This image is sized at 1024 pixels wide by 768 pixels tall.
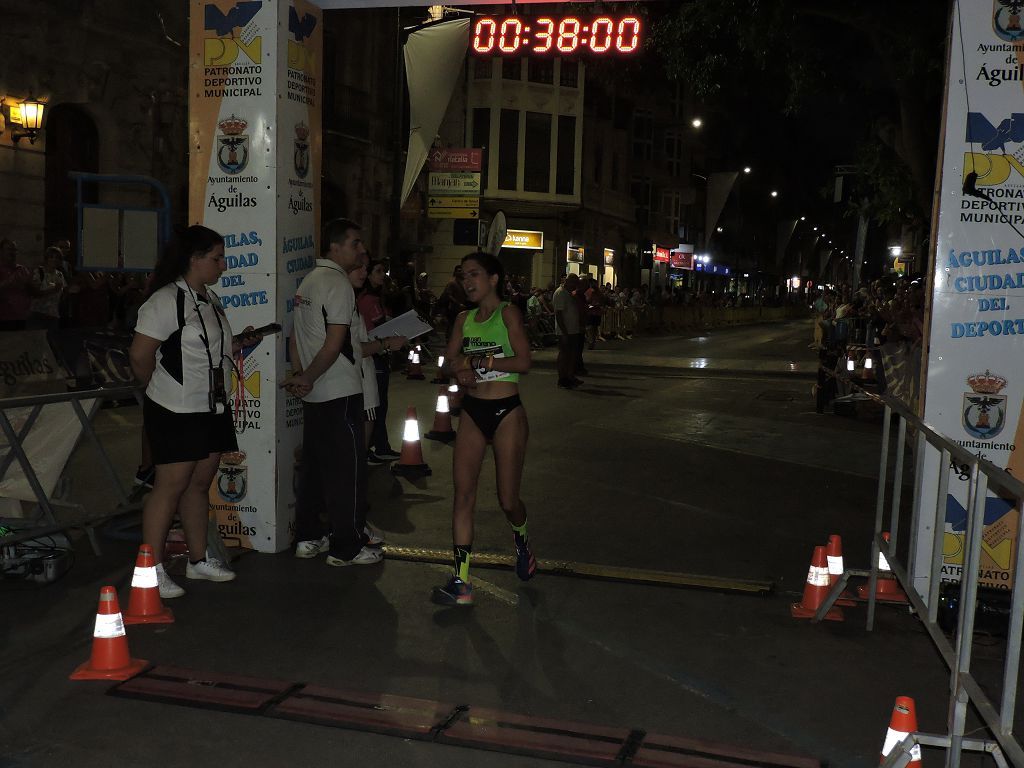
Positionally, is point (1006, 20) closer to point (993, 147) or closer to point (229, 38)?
point (993, 147)

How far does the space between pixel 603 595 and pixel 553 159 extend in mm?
35300

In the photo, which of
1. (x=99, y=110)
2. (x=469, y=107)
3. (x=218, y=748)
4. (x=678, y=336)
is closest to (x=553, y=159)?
(x=469, y=107)

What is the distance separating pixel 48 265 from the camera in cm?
1483

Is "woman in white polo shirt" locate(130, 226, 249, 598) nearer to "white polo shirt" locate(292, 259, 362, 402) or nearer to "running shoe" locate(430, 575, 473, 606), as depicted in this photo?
"white polo shirt" locate(292, 259, 362, 402)

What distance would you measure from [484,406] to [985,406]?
2.70m

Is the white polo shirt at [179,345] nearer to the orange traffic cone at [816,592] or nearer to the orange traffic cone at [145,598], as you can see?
the orange traffic cone at [145,598]

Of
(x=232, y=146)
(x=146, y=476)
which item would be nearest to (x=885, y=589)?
(x=232, y=146)

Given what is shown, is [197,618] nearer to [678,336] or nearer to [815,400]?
[815,400]

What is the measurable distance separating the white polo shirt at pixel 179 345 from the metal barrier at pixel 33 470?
911 millimetres

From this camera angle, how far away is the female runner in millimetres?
5910

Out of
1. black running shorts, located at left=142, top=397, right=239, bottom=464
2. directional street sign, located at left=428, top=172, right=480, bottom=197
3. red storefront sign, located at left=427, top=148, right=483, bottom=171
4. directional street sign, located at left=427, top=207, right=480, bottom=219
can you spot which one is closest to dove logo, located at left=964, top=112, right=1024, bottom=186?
black running shorts, located at left=142, top=397, right=239, bottom=464

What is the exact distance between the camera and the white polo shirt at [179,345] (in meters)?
5.55

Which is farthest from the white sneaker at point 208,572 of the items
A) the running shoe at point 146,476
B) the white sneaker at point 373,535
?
the running shoe at point 146,476

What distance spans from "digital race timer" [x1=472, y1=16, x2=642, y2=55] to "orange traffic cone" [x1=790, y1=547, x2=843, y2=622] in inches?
403
